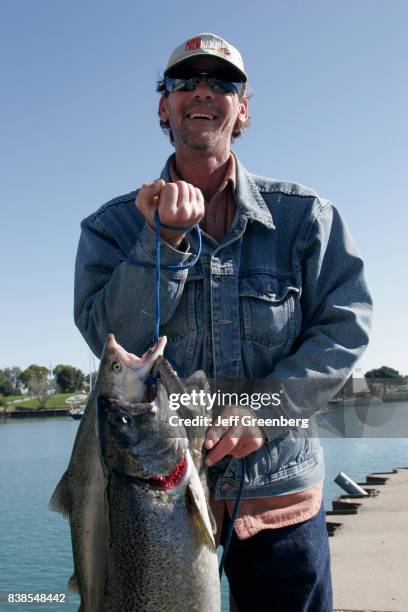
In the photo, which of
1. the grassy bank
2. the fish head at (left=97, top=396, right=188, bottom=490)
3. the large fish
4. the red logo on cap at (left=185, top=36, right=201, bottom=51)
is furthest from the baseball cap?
the grassy bank

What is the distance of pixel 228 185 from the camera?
372cm

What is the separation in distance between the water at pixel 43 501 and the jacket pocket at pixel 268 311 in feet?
4.86

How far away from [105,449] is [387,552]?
8513mm

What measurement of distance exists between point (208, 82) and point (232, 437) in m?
1.91

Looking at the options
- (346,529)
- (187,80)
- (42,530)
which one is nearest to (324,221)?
(187,80)

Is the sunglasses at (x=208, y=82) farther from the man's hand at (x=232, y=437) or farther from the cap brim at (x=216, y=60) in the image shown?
the man's hand at (x=232, y=437)

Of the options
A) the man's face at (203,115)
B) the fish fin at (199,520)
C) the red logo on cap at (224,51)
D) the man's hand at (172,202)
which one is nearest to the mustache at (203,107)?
the man's face at (203,115)

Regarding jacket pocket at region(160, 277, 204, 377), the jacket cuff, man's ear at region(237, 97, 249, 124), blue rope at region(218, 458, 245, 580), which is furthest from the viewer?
man's ear at region(237, 97, 249, 124)

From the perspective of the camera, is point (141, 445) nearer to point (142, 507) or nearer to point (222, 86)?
point (142, 507)

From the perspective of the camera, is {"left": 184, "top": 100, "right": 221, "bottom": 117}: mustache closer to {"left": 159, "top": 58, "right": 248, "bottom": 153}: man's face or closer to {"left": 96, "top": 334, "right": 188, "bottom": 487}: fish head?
{"left": 159, "top": 58, "right": 248, "bottom": 153}: man's face

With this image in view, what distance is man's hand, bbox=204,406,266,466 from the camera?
2947mm

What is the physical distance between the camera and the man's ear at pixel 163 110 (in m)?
4.06

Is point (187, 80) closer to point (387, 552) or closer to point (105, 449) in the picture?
point (105, 449)

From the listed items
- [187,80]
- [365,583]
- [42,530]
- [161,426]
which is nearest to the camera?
[161,426]
